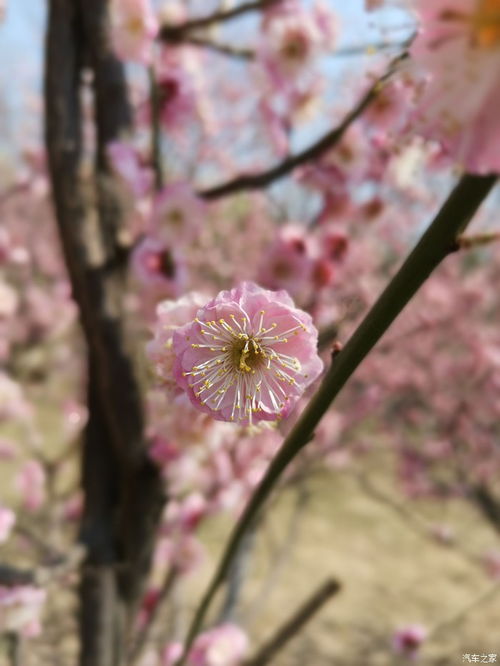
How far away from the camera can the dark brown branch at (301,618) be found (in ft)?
3.25

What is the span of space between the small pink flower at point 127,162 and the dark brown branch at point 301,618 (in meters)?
0.97

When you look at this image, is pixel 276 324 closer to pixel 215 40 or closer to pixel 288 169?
pixel 288 169

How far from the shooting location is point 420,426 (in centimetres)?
495

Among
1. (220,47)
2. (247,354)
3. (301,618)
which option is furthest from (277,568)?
(247,354)

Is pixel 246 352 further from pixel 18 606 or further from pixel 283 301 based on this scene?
pixel 18 606

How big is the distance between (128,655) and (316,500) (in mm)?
4236

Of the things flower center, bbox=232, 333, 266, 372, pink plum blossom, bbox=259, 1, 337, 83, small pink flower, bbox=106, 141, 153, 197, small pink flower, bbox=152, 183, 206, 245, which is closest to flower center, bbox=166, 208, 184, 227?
small pink flower, bbox=152, 183, 206, 245

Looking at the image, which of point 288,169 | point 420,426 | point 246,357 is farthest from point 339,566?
point 246,357

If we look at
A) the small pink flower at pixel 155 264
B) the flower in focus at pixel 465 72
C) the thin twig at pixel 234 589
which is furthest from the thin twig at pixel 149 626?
the flower in focus at pixel 465 72

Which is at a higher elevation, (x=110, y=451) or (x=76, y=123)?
(x=76, y=123)

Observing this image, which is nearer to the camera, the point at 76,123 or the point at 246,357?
the point at 246,357

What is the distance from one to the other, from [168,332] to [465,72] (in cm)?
32

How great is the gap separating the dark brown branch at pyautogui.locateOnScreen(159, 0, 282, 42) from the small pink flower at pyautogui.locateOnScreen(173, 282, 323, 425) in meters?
1.12

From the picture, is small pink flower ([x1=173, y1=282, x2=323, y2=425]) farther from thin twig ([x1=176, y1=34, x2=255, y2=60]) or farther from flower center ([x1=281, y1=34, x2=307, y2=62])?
flower center ([x1=281, y1=34, x2=307, y2=62])
